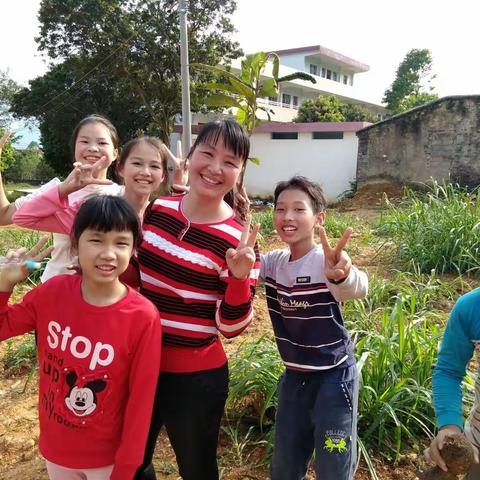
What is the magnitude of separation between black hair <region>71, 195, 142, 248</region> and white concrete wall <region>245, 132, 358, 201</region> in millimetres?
12136

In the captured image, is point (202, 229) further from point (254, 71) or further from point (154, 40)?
point (154, 40)

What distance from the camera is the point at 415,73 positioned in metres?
24.7

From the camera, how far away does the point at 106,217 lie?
136 centimetres

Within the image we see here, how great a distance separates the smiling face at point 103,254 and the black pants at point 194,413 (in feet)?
1.24

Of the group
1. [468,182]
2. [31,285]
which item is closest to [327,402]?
[31,285]

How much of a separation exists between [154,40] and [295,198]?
15166 mm

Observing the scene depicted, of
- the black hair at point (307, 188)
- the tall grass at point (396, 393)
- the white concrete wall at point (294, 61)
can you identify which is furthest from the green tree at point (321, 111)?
the black hair at point (307, 188)

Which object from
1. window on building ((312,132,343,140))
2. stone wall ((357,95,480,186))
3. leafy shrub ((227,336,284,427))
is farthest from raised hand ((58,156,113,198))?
window on building ((312,132,343,140))

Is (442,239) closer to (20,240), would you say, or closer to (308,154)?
(20,240)

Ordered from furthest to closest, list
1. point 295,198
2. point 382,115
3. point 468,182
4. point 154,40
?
point 382,115 < point 154,40 < point 468,182 < point 295,198

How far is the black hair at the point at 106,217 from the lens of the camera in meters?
1.36

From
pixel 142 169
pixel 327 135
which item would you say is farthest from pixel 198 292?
pixel 327 135

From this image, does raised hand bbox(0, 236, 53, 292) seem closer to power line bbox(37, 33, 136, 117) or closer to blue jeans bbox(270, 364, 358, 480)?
blue jeans bbox(270, 364, 358, 480)

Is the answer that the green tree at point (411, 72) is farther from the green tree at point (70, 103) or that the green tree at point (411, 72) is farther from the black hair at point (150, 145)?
the black hair at point (150, 145)
